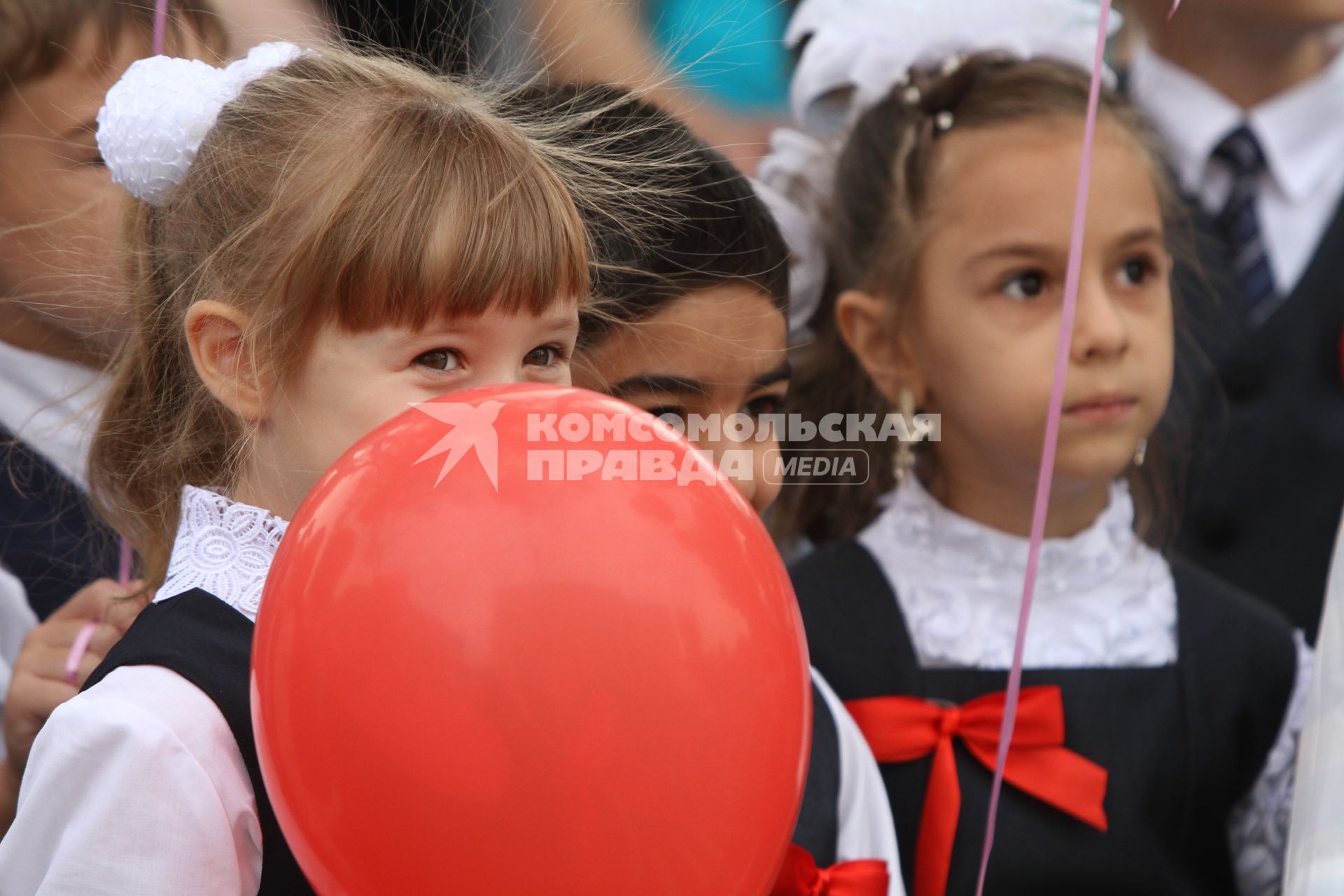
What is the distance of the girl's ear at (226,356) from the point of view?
36.2 inches

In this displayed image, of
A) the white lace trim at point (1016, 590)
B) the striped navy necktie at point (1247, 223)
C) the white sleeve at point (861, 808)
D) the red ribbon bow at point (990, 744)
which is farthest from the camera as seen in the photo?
the striped navy necktie at point (1247, 223)

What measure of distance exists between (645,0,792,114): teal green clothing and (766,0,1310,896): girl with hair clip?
4cm

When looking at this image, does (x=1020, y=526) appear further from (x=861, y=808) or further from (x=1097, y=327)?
(x=861, y=808)

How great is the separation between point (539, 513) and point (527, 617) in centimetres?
5

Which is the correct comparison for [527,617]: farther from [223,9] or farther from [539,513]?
[223,9]

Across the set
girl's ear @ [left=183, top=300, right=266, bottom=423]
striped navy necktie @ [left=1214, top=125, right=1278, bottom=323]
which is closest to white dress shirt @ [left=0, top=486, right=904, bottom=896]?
girl's ear @ [left=183, top=300, right=266, bottom=423]

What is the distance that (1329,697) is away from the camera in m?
1.00

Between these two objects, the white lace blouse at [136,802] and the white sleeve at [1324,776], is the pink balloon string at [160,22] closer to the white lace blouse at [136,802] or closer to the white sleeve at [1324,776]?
the white lace blouse at [136,802]

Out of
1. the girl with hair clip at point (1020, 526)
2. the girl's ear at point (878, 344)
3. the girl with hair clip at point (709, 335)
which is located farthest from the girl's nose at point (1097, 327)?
the girl with hair clip at point (709, 335)

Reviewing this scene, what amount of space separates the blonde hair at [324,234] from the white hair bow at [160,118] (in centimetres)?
1

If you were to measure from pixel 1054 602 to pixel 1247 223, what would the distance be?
683 millimetres

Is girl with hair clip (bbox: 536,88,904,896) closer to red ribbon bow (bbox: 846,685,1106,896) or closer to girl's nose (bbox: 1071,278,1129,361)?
red ribbon bow (bbox: 846,685,1106,896)

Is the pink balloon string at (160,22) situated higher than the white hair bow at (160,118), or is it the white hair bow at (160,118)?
the pink balloon string at (160,22)

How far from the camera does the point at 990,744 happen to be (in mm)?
1315
